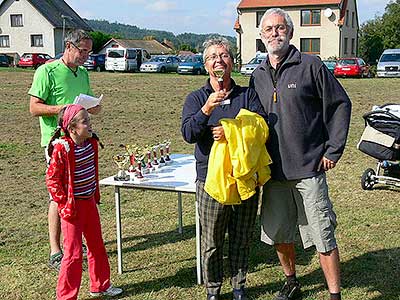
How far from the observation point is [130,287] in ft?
12.9

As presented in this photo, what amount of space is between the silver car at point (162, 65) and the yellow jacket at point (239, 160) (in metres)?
28.1

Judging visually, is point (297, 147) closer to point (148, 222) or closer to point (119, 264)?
point (119, 264)

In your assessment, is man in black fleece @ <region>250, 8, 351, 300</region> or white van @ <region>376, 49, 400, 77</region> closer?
man in black fleece @ <region>250, 8, 351, 300</region>

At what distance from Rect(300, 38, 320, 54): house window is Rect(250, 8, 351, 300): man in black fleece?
37.5 meters

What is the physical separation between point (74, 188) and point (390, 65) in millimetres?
25364

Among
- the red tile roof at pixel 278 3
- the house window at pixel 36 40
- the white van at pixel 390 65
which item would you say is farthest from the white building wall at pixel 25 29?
the white van at pixel 390 65

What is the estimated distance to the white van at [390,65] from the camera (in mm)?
25984

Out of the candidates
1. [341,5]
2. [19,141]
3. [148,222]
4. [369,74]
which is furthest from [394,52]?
[148,222]

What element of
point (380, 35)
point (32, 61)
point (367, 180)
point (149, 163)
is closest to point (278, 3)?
point (380, 35)

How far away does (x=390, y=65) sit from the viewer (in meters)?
26.2

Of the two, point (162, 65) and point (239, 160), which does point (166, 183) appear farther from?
point (162, 65)

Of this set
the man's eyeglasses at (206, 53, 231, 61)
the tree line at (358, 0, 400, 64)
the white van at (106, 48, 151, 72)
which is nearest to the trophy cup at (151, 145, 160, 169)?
the man's eyeglasses at (206, 53, 231, 61)

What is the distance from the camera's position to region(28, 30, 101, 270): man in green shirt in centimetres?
390

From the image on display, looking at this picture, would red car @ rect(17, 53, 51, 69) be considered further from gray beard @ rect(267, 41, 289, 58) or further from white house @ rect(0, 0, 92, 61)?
gray beard @ rect(267, 41, 289, 58)
